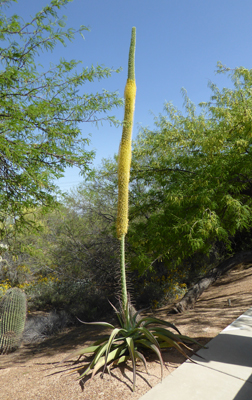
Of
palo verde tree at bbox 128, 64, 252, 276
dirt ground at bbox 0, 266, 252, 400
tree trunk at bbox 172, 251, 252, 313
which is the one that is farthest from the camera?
tree trunk at bbox 172, 251, 252, 313

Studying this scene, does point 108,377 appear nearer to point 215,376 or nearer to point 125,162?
point 215,376

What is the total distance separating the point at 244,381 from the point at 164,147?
20.6ft

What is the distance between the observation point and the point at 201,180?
677cm

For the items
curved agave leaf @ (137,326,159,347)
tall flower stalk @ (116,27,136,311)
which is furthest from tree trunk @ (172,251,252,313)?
tall flower stalk @ (116,27,136,311)

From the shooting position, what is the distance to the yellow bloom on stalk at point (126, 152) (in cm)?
392

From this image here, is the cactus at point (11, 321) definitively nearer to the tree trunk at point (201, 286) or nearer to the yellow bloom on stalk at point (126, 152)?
the tree trunk at point (201, 286)

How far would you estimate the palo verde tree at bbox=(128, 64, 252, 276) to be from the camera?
6230 mm

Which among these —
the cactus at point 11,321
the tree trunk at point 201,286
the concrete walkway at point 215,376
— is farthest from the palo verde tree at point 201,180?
the cactus at point 11,321

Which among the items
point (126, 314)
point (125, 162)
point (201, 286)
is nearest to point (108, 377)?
point (126, 314)

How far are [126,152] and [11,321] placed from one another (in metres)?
6.18

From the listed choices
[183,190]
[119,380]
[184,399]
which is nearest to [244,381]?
[184,399]

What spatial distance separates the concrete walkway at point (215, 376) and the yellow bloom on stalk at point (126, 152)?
173 centimetres

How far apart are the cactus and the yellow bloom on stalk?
17.6ft

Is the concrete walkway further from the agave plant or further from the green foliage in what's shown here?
the agave plant
